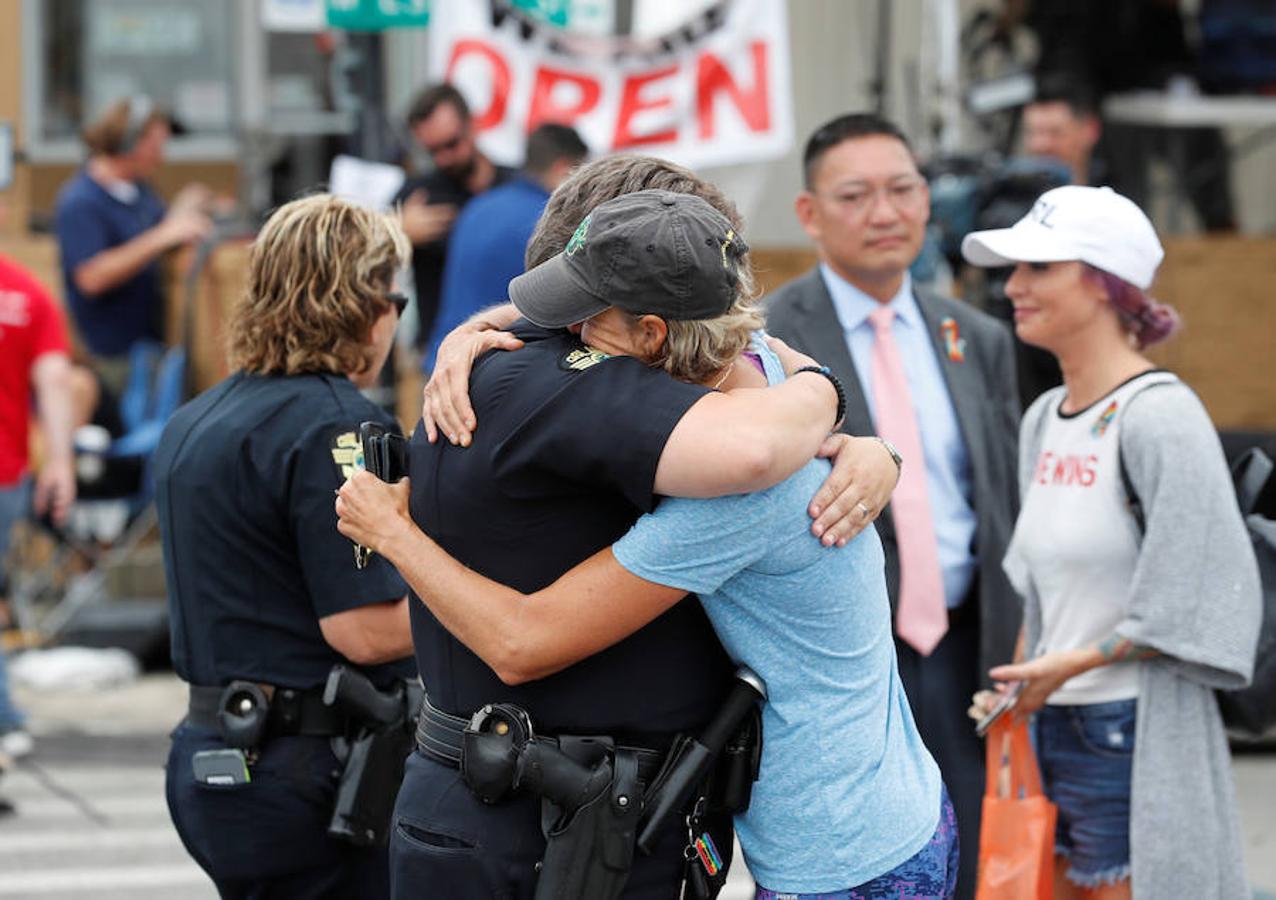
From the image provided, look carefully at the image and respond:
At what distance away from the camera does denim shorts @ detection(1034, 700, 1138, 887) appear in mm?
4066

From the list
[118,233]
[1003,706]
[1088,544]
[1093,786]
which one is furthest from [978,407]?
[118,233]

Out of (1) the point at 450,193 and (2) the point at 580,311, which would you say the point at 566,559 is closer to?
(2) the point at 580,311

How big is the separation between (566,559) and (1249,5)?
808 centimetres

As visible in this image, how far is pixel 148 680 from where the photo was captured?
380 inches

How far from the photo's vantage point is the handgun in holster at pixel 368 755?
12.1 ft

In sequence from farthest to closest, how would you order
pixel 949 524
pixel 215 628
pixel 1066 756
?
1. pixel 949 524
2. pixel 1066 756
3. pixel 215 628

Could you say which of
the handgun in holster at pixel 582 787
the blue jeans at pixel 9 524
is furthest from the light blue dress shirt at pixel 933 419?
the blue jeans at pixel 9 524

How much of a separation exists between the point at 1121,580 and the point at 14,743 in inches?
203

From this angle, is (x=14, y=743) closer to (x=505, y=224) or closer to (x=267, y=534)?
(x=505, y=224)

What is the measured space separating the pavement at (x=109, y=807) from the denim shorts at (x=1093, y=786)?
774 mm

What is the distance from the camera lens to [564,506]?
2879 millimetres

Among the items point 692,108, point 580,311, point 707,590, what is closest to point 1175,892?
point 707,590

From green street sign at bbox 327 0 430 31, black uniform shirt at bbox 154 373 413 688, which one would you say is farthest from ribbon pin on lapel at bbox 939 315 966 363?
green street sign at bbox 327 0 430 31

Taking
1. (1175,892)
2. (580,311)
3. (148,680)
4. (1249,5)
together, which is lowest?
(148,680)
